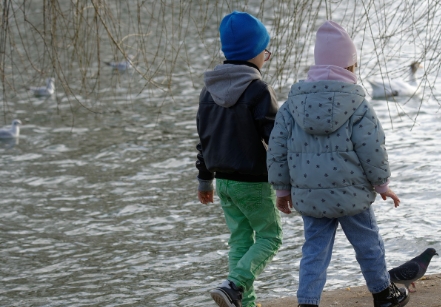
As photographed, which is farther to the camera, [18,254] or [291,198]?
[18,254]

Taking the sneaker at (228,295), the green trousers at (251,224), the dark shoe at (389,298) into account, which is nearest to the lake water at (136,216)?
the green trousers at (251,224)

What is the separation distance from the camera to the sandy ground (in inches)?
162

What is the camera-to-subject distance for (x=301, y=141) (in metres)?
3.50

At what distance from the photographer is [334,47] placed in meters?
3.54

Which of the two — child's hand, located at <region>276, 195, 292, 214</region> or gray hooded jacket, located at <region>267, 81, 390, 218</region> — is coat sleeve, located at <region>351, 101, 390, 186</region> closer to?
gray hooded jacket, located at <region>267, 81, 390, 218</region>

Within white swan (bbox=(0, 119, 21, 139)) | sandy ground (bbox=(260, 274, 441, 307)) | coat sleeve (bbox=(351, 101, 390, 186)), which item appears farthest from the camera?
white swan (bbox=(0, 119, 21, 139))

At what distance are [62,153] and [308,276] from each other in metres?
7.03

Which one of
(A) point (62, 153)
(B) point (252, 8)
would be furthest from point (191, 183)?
(B) point (252, 8)

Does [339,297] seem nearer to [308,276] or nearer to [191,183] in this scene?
[308,276]

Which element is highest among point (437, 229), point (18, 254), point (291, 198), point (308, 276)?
point (291, 198)

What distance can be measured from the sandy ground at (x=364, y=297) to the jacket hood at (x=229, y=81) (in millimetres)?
1242

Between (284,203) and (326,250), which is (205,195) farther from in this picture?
(326,250)

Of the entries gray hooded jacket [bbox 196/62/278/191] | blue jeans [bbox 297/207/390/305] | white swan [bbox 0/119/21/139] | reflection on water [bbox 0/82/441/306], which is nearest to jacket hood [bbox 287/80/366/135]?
gray hooded jacket [bbox 196/62/278/191]

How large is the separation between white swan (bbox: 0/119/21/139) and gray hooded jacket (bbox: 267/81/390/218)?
8.02 m
